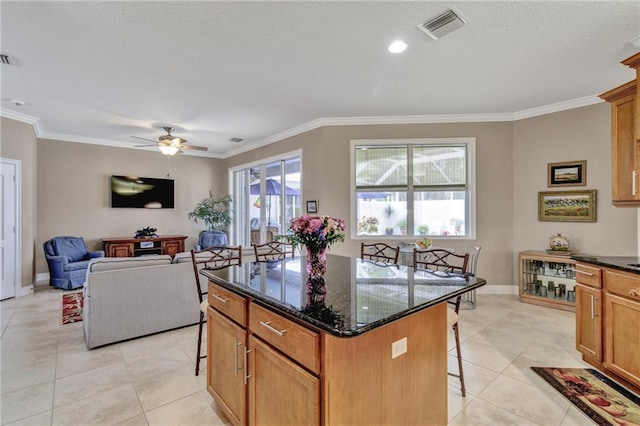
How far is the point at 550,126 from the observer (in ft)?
14.8

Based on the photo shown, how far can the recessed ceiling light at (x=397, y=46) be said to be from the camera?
2783mm

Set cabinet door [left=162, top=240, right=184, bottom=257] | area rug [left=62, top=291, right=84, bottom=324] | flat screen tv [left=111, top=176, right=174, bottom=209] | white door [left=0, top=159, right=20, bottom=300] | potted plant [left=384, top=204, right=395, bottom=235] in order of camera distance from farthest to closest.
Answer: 1. cabinet door [left=162, top=240, right=184, bottom=257]
2. flat screen tv [left=111, top=176, right=174, bottom=209]
3. potted plant [left=384, top=204, right=395, bottom=235]
4. white door [left=0, top=159, right=20, bottom=300]
5. area rug [left=62, top=291, right=84, bottom=324]

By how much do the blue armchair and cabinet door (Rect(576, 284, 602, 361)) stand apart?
686cm

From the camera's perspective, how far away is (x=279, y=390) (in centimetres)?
140

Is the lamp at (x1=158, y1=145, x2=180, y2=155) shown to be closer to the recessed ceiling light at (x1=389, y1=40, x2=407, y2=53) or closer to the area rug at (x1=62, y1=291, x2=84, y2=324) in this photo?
the area rug at (x1=62, y1=291, x2=84, y2=324)

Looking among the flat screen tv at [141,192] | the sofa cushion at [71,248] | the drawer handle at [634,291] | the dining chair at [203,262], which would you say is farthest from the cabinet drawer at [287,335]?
the flat screen tv at [141,192]

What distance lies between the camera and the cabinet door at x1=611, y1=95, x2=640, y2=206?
2473 millimetres

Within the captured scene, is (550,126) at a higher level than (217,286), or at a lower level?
higher

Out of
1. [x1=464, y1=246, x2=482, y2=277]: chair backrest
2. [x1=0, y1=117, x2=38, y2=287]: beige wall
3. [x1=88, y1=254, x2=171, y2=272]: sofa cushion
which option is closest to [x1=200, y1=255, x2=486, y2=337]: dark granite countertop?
[x1=88, y1=254, x2=171, y2=272]: sofa cushion

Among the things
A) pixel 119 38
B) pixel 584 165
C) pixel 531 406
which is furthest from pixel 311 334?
pixel 584 165

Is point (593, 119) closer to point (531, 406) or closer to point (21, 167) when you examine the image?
point (531, 406)

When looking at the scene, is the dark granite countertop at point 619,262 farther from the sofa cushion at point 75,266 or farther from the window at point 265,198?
the sofa cushion at point 75,266

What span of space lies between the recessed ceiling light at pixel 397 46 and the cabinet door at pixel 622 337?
2.70 meters

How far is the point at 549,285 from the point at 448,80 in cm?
322
